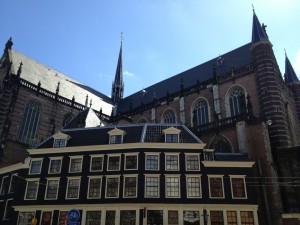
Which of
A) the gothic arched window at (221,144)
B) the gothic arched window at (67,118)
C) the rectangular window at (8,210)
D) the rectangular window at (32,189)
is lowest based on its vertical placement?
the rectangular window at (8,210)

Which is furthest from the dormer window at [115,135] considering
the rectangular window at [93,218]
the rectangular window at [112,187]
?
the rectangular window at [93,218]

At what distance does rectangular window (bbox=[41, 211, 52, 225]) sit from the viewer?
22.9 m

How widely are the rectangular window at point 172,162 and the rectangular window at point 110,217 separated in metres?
5.30

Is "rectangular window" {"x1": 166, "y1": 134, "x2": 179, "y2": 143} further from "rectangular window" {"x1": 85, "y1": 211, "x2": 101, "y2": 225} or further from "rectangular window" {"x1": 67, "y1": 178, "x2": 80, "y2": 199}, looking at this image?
"rectangular window" {"x1": 67, "y1": 178, "x2": 80, "y2": 199}

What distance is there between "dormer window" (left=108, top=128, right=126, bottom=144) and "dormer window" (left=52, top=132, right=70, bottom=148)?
409 cm

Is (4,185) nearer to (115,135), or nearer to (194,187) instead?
(115,135)

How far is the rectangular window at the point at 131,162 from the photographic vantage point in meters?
23.7

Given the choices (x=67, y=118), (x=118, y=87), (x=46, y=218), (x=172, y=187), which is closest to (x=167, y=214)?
(x=172, y=187)

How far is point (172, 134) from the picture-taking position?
25.0 metres

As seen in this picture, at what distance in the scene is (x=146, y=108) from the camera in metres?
45.8

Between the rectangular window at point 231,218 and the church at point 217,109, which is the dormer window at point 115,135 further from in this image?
the rectangular window at point 231,218

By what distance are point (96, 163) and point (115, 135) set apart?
9.25 ft

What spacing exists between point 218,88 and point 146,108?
1261 cm

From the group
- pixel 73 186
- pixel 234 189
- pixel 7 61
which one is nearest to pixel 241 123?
pixel 234 189
